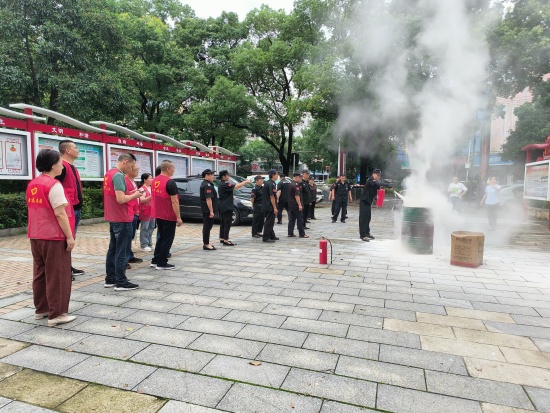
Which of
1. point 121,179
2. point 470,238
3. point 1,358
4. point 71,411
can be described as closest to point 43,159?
point 121,179

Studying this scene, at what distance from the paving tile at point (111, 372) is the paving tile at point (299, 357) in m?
0.87

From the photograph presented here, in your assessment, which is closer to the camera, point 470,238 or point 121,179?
point 121,179

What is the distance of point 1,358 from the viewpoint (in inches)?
110

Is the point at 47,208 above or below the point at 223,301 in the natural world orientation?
above

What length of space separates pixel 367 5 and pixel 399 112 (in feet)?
16.4

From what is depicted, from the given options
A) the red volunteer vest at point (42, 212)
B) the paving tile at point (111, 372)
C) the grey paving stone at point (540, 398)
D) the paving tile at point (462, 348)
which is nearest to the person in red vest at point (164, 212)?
the red volunteer vest at point (42, 212)

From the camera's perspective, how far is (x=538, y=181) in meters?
10.9

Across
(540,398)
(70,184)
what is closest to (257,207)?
(70,184)

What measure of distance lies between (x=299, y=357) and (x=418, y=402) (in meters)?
0.90

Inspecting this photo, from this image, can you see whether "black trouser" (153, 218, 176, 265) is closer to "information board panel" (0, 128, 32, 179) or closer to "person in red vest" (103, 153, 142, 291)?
"person in red vest" (103, 153, 142, 291)

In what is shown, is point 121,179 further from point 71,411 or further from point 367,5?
point 367,5

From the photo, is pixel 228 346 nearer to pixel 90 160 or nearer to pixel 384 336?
pixel 384 336

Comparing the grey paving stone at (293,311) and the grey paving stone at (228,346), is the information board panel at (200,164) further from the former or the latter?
the grey paving stone at (228,346)

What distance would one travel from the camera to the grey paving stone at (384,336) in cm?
314
